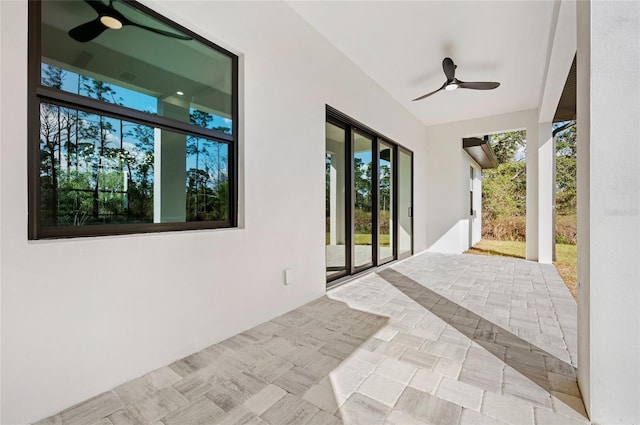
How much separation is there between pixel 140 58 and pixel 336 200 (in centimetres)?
259

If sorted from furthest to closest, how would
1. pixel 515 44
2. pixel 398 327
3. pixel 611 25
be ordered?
pixel 515 44 → pixel 398 327 → pixel 611 25

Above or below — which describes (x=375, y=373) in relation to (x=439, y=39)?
below

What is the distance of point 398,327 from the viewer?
2.38m

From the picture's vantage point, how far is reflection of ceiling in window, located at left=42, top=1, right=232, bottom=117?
152 cm

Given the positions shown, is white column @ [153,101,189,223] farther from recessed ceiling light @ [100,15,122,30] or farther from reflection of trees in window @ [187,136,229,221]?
recessed ceiling light @ [100,15,122,30]

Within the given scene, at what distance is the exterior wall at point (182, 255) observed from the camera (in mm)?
1296

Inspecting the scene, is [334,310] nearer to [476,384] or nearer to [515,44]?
[476,384]

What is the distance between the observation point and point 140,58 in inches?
72.6

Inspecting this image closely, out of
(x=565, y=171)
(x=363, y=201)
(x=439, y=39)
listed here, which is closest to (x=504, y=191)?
(x=565, y=171)

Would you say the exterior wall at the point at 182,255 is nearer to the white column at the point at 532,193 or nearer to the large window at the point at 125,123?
the large window at the point at 125,123

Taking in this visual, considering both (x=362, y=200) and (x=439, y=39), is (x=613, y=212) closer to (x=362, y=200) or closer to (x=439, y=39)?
(x=439, y=39)

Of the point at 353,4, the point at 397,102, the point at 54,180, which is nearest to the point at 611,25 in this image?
the point at 353,4

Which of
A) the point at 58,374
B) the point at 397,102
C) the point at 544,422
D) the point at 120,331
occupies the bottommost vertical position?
the point at 544,422

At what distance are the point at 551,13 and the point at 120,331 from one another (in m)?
4.61
